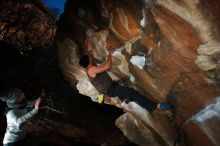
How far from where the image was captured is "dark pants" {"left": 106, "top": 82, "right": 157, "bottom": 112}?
716 centimetres

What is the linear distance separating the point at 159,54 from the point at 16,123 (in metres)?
3.38

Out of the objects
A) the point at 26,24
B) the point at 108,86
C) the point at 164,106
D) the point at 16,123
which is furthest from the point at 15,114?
the point at 26,24

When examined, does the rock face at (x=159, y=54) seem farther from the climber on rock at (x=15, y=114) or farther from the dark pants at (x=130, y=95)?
the climber on rock at (x=15, y=114)

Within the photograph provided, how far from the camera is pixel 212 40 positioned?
209 inches

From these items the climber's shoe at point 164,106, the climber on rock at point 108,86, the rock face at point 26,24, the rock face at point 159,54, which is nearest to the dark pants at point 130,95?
the climber on rock at point 108,86

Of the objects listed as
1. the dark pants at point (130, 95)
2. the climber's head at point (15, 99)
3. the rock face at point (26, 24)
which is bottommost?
the dark pants at point (130, 95)

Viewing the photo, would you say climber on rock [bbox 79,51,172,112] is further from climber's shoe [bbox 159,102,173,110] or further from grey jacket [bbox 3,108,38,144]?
grey jacket [bbox 3,108,38,144]

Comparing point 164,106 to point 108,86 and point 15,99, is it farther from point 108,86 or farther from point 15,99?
point 15,99

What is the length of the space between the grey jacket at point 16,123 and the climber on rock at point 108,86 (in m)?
1.67

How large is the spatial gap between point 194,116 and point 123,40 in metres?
2.61

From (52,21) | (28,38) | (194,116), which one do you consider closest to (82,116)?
(28,38)

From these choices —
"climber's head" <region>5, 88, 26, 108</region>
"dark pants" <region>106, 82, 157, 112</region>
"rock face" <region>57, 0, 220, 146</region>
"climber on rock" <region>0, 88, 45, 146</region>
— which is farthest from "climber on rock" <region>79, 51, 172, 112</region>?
"climber's head" <region>5, 88, 26, 108</region>

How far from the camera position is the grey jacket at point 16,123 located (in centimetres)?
609

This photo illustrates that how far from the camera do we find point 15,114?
619cm
